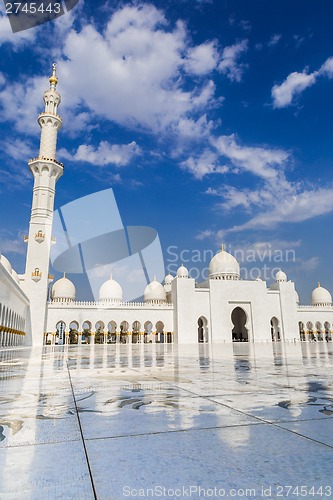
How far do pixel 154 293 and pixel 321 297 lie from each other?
19.9 meters

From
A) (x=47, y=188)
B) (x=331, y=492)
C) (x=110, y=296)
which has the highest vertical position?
(x=47, y=188)

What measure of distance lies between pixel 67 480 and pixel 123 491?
21 cm

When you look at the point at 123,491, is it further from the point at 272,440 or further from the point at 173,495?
the point at 272,440

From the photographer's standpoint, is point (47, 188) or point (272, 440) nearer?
point (272, 440)

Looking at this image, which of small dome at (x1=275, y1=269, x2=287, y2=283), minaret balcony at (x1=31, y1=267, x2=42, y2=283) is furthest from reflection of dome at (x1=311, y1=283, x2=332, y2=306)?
minaret balcony at (x1=31, y1=267, x2=42, y2=283)

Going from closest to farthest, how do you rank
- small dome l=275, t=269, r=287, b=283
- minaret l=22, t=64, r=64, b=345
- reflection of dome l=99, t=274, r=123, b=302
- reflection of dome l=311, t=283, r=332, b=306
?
minaret l=22, t=64, r=64, b=345 → reflection of dome l=99, t=274, r=123, b=302 → small dome l=275, t=269, r=287, b=283 → reflection of dome l=311, t=283, r=332, b=306

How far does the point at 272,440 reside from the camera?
4.81 ft

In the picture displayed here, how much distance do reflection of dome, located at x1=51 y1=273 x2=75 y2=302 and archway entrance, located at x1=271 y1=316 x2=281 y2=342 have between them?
64.2 feet

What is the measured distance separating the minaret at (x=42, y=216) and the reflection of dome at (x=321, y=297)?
3009cm

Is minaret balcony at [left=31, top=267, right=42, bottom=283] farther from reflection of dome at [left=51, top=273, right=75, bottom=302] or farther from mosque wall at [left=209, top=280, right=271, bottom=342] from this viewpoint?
mosque wall at [left=209, top=280, right=271, bottom=342]

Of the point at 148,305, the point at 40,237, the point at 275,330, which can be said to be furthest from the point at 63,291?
the point at 275,330

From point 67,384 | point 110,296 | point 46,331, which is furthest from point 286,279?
point 67,384

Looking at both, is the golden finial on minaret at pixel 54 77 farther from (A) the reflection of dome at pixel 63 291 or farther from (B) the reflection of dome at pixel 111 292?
(B) the reflection of dome at pixel 111 292

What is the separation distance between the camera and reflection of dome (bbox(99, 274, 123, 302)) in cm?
3331
